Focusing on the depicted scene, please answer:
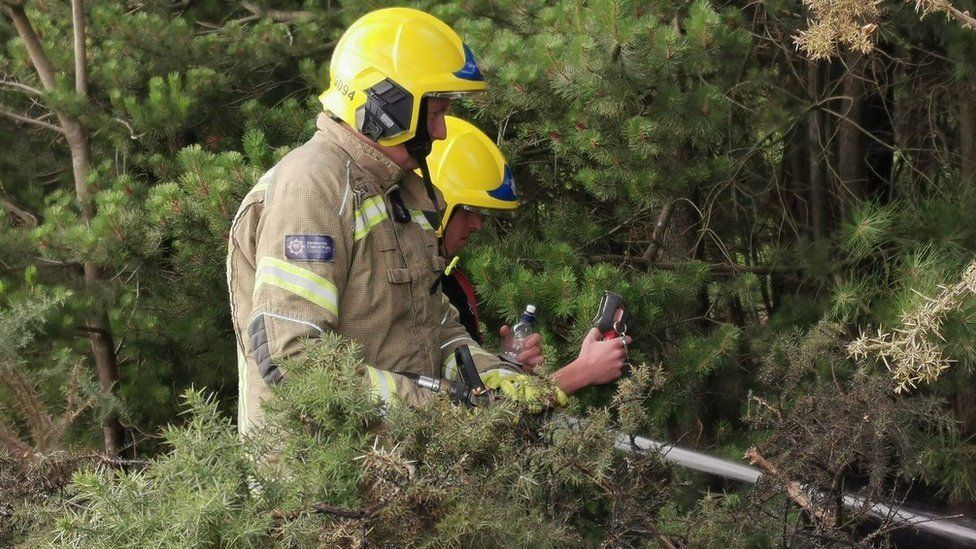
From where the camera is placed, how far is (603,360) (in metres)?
3.37

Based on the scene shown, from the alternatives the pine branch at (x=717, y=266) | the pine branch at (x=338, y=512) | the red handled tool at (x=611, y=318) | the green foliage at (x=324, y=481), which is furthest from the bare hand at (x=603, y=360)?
the pine branch at (x=717, y=266)

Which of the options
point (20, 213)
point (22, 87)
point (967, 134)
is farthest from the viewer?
point (20, 213)

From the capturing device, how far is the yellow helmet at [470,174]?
4062 mm

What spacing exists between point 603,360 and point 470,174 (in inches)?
42.1

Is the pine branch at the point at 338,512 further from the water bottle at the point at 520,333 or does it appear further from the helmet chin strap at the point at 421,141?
the water bottle at the point at 520,333

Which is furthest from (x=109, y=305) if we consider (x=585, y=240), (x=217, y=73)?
(x=585, y=240)

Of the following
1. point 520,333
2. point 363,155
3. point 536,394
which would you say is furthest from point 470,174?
point 536,394

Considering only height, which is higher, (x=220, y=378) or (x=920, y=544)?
(x=920, y=544)

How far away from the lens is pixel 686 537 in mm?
2719

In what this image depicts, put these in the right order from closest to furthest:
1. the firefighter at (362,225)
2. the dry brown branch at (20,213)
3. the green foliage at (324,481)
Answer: the green foliage at (324,481), the firefighter at (362,225), the dry brown branch at (20,213)

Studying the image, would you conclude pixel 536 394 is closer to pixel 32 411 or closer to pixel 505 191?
pixel 505 191

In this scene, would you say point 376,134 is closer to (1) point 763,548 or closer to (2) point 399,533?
(2) point 399,533

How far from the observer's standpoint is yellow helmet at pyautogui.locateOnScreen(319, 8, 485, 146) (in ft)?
10.1

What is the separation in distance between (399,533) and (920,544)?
244 centimetres
